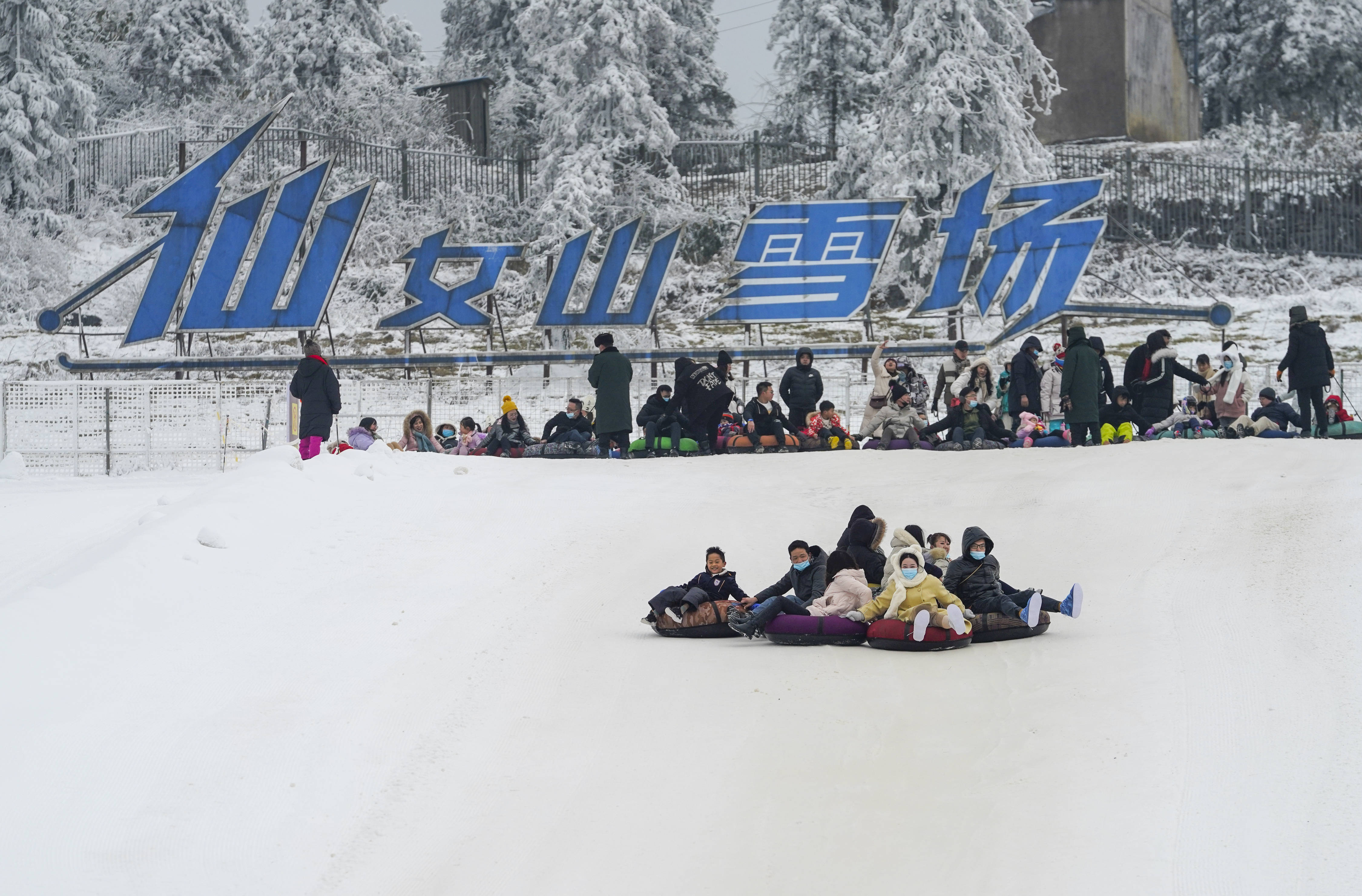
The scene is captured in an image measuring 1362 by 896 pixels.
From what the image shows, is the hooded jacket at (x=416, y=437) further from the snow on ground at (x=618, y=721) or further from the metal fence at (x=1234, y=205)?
the metal fence at (x=1234, y=205)

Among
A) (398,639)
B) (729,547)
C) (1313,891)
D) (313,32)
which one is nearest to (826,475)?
(729,547)

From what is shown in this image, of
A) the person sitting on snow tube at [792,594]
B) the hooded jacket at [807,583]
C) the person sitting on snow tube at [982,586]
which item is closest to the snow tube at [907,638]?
the person sitting on snow tube at [982,586]

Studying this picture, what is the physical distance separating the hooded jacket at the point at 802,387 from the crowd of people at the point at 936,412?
19 millimetres

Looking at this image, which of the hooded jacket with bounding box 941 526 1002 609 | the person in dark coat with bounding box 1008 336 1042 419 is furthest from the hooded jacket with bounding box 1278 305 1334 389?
the hooded jacket with bounding box 941 526 1002 609

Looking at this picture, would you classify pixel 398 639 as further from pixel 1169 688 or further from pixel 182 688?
pixel 1169 688

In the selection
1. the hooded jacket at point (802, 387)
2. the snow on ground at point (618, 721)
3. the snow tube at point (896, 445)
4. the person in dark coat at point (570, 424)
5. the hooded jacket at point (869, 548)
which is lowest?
the snow on ground at point (618, 721)

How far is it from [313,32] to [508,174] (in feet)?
33.4

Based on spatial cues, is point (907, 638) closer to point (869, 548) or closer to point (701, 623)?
point (869, 548)

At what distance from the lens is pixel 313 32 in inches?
1730

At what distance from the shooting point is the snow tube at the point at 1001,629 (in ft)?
33.5

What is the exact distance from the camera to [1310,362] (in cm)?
1769

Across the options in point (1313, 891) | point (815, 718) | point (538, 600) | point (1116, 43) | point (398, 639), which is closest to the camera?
point (1313, 891)

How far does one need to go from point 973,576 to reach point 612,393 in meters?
9.36

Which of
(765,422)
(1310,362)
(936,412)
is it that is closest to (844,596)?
(765,422)
